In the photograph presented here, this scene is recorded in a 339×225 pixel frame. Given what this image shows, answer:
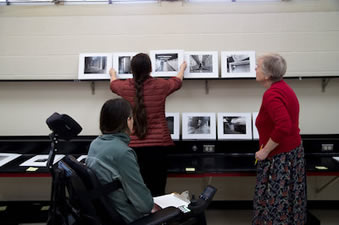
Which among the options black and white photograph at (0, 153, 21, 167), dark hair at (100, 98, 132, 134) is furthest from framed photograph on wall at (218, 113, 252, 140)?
black and white photograph at (0, 153, 21, 167)

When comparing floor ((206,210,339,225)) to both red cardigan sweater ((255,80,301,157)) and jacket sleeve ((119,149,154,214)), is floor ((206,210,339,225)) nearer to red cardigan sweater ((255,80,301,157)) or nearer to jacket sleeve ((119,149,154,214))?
red cardigan sweater ((255,80,301,157))

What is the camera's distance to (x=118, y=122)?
117 centimetres

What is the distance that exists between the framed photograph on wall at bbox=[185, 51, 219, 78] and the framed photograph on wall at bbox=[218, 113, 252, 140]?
0.42 meters

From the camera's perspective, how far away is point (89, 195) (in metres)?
1.05

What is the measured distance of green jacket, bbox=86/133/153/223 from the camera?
1.10 m

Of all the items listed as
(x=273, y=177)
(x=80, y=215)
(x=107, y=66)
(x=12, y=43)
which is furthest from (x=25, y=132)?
(x=273, y=177)

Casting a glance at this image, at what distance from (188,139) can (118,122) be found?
1.34 meters

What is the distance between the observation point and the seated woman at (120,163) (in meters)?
1.11

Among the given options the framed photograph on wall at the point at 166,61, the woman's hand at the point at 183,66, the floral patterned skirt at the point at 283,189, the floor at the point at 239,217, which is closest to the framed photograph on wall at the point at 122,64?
the framed photograph on wall at the point at 166,61

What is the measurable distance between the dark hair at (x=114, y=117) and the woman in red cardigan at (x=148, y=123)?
58 centimetres

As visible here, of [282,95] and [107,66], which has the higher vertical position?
[107,66]

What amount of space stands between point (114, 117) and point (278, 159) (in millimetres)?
1120

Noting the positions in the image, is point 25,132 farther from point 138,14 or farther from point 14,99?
point 138,14

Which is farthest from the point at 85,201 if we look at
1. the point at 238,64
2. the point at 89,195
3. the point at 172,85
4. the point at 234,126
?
the point at 238,64
